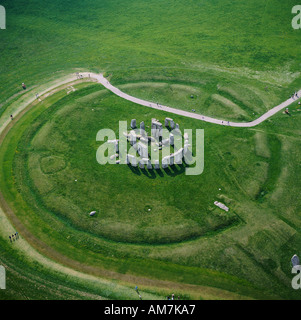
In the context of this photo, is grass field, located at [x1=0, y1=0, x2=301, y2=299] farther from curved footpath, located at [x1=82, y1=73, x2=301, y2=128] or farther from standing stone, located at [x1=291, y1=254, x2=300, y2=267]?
curved footpath, located at [x1=82, y1=73, x2=301, y2=128]

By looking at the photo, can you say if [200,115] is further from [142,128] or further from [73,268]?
[73,268]

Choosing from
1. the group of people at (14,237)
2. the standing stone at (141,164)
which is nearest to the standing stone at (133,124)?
the standing stone at (141,164)

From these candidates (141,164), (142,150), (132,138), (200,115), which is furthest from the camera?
(200,115)

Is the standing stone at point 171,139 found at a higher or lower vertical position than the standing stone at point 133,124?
lower

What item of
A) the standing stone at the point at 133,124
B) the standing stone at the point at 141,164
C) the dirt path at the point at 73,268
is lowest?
the dirt path at the point at 73,268

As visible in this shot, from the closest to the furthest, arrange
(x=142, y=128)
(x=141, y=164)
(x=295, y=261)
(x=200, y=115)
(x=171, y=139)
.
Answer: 1. (x=295, y=261)
2. (x=141, y=164)
3. (x=171, y=139)
4. (x=142, y=128)
5. (x=200, y=115)

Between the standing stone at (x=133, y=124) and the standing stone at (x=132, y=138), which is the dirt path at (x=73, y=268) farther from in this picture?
the standing stone at (x=133, y=124)

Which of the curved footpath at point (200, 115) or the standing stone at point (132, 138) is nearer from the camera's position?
the standing stone at point (132, 138)

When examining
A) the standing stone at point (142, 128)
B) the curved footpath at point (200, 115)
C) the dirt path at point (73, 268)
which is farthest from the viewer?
the curved footpath at point (200, 115)

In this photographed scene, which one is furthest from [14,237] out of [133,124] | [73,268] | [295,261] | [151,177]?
[295,261]
